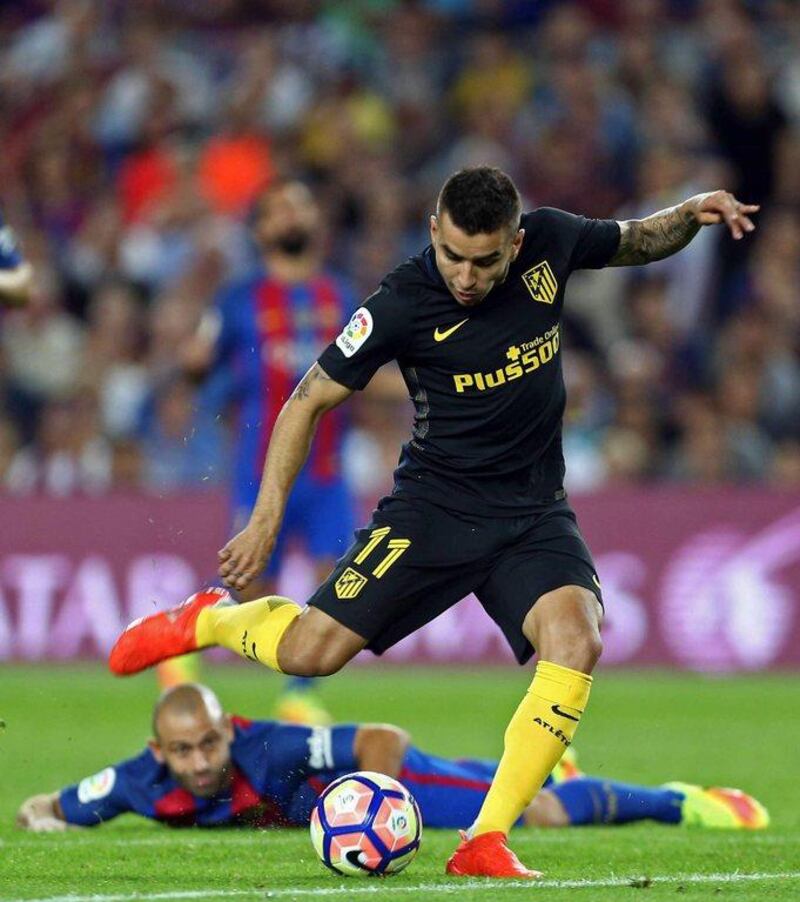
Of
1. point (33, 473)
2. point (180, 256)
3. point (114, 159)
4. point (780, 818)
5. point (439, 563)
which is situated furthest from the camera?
point (114, 159)

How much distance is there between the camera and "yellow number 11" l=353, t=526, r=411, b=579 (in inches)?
258

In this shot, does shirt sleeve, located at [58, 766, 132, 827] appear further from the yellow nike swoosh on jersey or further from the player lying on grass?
the yellow nike swoosh on jersey

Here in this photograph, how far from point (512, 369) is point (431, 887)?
1.72 meters

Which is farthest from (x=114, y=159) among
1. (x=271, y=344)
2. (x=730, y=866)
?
(x=730, y=866)

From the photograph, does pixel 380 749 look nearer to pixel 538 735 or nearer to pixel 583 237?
pixel 538 735

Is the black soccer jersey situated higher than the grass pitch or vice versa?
the black soccer jersey

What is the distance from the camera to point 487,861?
19.5 feet

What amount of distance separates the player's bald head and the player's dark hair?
213cm

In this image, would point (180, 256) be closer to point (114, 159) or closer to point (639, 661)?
point (114, 159)

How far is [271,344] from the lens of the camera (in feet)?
33.4

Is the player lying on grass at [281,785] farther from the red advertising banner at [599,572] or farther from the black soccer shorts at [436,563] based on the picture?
the red advertising banner at [599,572]

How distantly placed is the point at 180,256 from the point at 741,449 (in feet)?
16.1

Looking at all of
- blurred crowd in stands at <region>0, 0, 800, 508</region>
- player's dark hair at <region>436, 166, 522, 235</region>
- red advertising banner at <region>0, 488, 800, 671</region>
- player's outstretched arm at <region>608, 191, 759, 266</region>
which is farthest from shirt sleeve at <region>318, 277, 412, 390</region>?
red advertising banner at <region>0, 488, 800, 671</region>

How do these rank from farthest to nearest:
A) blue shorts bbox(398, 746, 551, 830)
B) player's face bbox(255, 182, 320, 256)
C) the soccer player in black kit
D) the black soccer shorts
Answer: player's face bbox(255, 182, 320, 256) < blue shorts bbox(398, 746, 551, 830) < the black soccer shorts < the soccer player in black kit
